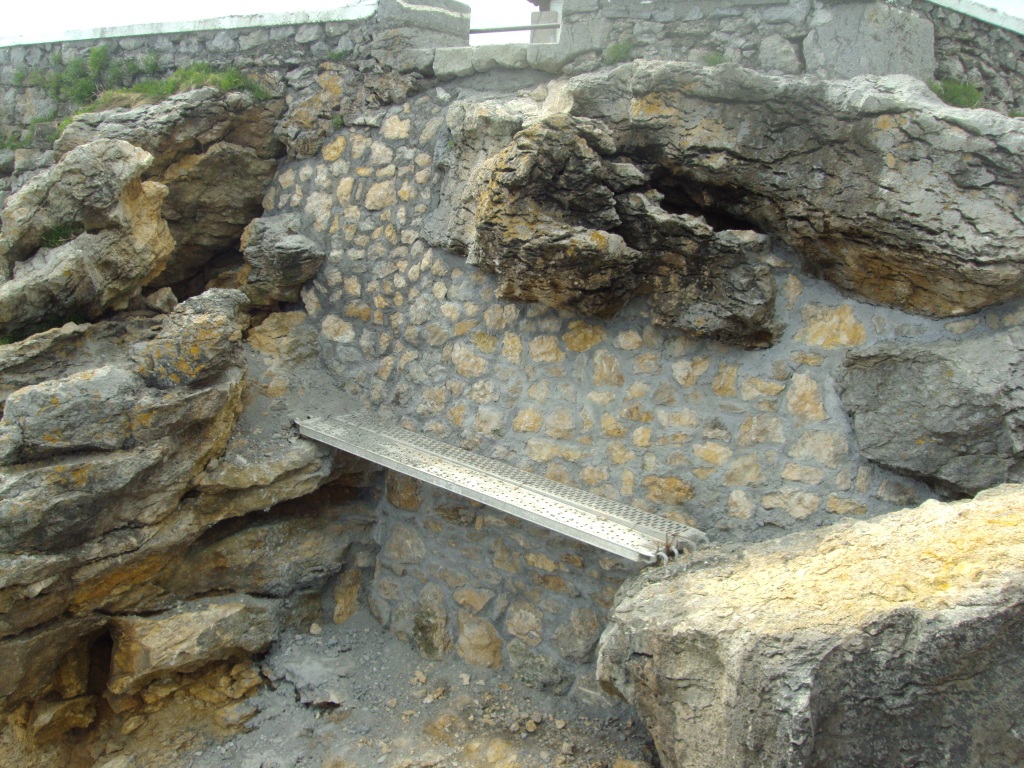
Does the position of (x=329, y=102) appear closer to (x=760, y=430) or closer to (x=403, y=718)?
(x=760, y=430)

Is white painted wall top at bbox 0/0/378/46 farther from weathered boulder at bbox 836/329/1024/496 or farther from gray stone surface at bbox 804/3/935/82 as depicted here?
weathered boulder at bbox 836/329/1024/496

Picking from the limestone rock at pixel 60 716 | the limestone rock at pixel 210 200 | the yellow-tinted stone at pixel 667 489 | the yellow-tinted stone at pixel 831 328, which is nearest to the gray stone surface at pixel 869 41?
the yellow-tinted stone at pixel 831 328

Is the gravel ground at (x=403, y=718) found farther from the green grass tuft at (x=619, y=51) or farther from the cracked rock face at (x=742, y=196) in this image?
the green grass tuft at (x=619, y=51)

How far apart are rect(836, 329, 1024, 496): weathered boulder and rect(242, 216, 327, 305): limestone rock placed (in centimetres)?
326

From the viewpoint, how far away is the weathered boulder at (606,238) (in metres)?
3.57

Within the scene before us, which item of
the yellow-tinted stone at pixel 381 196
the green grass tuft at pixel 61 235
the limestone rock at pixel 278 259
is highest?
the yellow-tinted stone at pixel 381 196

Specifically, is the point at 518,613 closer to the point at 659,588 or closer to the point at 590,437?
the point at 590,437

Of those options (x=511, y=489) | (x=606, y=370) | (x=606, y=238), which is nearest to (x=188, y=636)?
(x=511, y=489)

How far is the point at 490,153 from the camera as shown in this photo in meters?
4.27

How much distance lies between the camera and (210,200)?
5395 mm

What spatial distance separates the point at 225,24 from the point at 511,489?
12.9 feet

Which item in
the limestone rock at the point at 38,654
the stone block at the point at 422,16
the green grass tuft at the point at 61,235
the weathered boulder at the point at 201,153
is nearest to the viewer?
the limestone rock at the point at 38,654

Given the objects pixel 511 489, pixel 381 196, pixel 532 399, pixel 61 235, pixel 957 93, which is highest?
pixel 957 93

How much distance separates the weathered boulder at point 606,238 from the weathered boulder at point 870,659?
135 cm
